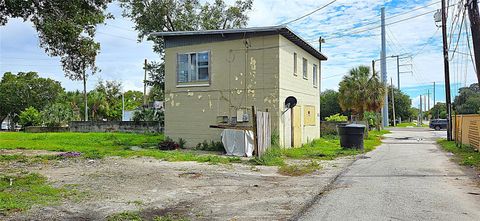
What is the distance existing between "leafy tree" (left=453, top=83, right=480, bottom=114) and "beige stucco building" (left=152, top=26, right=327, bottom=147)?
5477cm

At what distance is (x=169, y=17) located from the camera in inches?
1121

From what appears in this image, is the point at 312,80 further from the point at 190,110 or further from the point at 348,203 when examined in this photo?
the point at 348,203

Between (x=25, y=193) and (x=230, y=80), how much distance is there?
11771mm

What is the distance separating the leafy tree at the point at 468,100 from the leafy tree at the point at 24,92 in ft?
208

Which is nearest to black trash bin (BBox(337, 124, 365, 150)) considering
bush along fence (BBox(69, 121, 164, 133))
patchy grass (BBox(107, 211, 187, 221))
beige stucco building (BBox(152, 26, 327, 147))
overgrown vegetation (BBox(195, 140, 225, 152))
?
beige stucco building (BBox(152, 26, 327, 147))

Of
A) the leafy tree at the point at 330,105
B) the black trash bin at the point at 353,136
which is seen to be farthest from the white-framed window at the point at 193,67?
the leafy tree at the point at 330,105

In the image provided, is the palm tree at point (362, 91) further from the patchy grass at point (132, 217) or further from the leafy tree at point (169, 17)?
the patchy grass at point (132, 217)

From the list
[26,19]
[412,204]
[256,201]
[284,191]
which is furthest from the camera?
[26,19]

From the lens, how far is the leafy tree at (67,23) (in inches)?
388

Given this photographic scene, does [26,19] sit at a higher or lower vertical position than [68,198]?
higher

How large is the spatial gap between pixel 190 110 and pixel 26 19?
10.2 m

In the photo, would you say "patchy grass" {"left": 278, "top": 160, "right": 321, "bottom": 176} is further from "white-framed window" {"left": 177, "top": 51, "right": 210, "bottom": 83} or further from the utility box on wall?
the utility box on wall

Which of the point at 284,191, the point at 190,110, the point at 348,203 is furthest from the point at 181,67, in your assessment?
the point at 348,203

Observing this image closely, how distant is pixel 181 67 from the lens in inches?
791
